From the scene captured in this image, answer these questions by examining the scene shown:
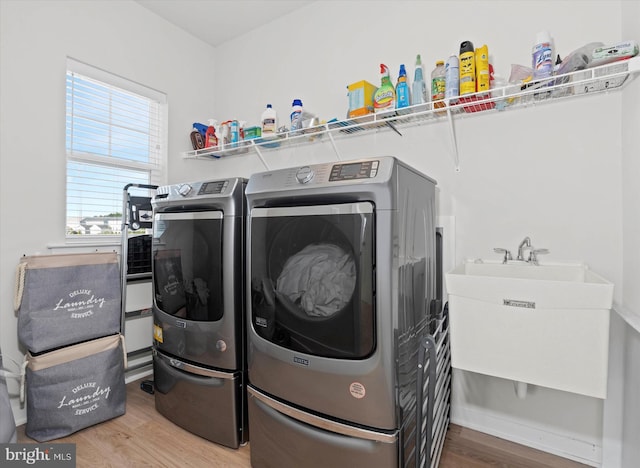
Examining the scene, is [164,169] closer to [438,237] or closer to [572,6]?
[438,237]

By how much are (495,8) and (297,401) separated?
219cm

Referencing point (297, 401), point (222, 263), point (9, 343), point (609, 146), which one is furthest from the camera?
point (9, 343)

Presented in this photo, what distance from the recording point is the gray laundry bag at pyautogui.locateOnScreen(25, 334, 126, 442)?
180cm

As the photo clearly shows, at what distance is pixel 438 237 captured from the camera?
6.32 feet

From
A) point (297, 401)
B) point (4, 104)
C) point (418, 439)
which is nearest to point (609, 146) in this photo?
point (418, 439)

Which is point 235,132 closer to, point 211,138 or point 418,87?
point 211,138

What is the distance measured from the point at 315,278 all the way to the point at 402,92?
1212 millimetres

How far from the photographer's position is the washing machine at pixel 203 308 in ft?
5.54

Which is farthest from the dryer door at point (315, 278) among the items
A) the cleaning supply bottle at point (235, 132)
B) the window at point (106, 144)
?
the window at point (106, 144)

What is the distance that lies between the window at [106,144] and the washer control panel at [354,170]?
1.94m

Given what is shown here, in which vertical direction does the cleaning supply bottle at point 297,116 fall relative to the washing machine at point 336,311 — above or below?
above

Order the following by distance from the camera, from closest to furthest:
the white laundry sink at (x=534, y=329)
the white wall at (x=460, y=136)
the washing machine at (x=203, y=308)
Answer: the white laundry sink at (x=534, y=329)
the white wall at (x=460, y=136)
the washing machine at (x=203, y=308)

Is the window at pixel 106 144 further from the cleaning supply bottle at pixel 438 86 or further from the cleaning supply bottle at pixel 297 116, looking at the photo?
the cleaning supply bottle at pixel 438 86

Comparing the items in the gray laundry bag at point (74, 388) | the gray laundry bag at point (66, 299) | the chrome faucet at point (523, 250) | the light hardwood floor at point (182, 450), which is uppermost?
the chrome faucet at point (523, 250)
